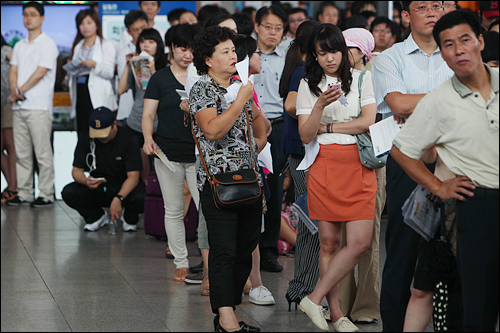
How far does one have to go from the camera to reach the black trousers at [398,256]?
3.20 metres

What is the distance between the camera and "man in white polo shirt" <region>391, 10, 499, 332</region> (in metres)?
2.57

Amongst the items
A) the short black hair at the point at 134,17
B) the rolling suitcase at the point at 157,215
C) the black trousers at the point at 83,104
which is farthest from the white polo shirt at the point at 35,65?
the rolling suitcase at the point at 157,215

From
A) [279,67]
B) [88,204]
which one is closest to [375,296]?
[279,67]

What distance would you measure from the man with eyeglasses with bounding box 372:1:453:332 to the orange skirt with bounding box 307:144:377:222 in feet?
1.06

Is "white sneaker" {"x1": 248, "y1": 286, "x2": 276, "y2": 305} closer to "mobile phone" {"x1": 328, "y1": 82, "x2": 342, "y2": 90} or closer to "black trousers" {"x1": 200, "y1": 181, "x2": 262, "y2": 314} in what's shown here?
"black trousers" {"x1": 200, "y1": 181, "x2": 262, "y2": 314}

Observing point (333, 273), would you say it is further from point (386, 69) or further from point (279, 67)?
point (279, 67)

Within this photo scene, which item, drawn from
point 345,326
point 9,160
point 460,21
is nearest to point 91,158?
point 9,160

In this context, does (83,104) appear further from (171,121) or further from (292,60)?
(292,60)

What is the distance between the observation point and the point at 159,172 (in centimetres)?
500

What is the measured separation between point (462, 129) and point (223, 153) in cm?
140

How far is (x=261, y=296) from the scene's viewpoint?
4.30 metres

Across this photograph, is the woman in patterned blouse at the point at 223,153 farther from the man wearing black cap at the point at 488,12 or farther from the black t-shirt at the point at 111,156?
the man wearing black cap at the point at 488,12

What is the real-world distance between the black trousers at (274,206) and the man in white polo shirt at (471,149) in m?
2.58

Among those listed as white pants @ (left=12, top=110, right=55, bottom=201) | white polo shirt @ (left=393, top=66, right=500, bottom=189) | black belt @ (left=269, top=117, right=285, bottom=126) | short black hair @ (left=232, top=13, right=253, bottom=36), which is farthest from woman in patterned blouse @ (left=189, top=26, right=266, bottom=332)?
white pants @ (left=12, top=110, right=55, bottom=201)
